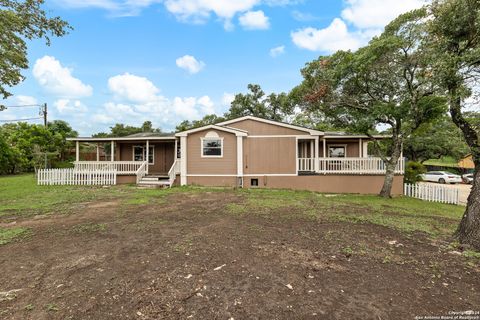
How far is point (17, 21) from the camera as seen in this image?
27.2 ft

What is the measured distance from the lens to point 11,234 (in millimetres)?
5012

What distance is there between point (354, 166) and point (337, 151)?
3471mm

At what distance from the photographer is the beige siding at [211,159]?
43.9 feet

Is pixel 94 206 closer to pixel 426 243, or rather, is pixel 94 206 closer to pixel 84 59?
pixel 426 243

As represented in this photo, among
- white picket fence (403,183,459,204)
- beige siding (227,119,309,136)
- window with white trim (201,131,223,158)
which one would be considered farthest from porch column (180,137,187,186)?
white picket fence (403,183,459,204)

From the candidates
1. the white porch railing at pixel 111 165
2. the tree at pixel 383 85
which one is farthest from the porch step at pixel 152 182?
the tree at pixel 383 85

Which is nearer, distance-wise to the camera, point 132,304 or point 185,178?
point 132,304

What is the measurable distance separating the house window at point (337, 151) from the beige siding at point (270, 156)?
447 centimetres

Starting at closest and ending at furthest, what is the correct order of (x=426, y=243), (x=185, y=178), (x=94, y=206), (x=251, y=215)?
1. (x=426, y=243)
2. (x=251, y=215)
3. (x=94, y=206)
4. (x=185, y=178)

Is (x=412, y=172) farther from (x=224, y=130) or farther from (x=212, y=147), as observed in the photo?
(x=212, y=147)

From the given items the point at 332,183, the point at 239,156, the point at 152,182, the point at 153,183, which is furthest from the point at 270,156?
the point at 152,182

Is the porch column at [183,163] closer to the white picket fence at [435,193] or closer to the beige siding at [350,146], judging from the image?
the beige siding at [350,146]

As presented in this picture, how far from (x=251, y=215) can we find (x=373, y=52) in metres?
8.07

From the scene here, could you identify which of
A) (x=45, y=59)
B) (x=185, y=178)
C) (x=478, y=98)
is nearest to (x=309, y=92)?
(x=478, y=98)
